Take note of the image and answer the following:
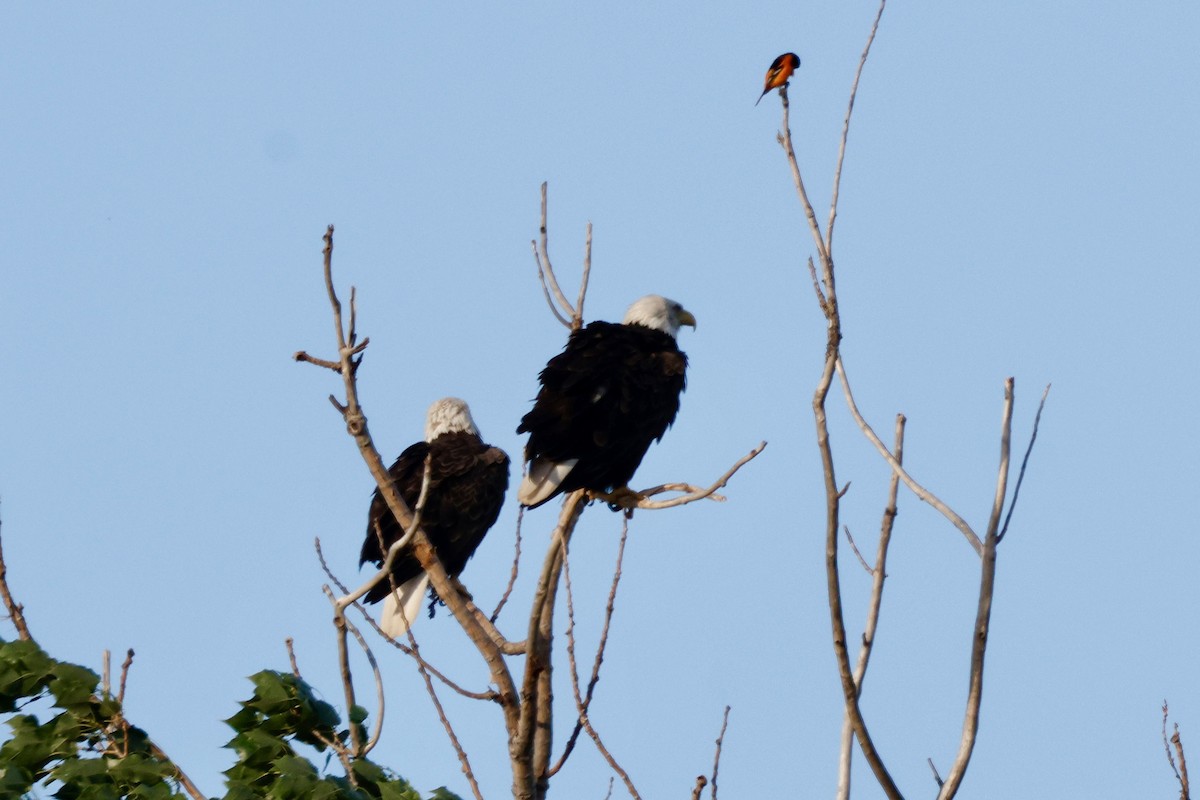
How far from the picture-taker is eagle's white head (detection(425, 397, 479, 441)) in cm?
808

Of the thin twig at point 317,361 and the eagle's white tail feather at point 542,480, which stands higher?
the eagle's white tail feather at point 542,480

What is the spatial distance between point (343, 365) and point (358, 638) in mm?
754

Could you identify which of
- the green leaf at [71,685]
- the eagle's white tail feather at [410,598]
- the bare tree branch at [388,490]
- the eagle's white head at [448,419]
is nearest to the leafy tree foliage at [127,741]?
the green leaf at [71,685]

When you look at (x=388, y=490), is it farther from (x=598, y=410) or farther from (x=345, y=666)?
(x=598, y=410)

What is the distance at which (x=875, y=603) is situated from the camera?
317cm

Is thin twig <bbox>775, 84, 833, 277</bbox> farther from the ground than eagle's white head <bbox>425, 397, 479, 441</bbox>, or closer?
closer

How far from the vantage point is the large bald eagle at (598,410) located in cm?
630

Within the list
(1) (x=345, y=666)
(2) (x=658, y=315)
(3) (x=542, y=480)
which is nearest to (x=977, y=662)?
(1) (x=345, y=666)

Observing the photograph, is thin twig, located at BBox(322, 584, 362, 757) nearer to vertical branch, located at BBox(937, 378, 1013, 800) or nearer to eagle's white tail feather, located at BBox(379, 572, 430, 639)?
vertical branch, located at BBox(937, 378, 1013, 800)

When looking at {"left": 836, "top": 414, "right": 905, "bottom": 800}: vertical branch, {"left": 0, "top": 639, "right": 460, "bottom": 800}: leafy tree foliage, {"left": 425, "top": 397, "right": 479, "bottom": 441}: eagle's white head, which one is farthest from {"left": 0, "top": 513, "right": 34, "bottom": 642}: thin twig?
{"left": 425, "top": 397, "right": 479, "bottom": 441}: eagle's white head

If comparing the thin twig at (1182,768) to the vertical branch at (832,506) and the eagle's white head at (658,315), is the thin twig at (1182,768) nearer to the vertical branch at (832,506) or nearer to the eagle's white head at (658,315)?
the vertical branch at (832,506)

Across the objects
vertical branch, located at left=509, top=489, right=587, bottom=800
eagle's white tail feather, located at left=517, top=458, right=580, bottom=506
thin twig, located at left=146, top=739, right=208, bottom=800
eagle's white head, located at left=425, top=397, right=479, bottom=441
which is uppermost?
eagle's white head, located at left=425, top=397, right=479, bottom=441

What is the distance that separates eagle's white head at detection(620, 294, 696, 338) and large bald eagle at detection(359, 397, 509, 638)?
104 centimetres

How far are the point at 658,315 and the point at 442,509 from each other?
4.61 feet
